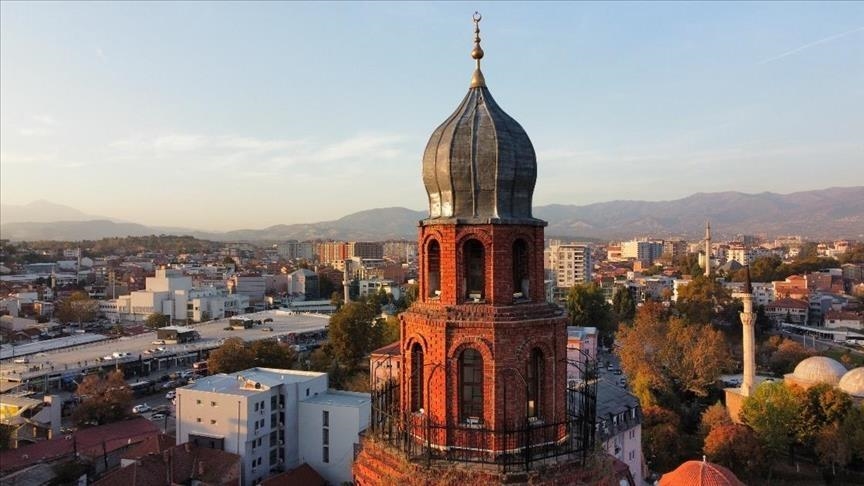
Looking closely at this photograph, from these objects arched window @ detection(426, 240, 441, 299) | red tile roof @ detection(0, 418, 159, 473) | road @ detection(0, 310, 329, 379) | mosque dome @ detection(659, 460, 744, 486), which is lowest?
red tile roof @ detection(0, 418, 159, 473)

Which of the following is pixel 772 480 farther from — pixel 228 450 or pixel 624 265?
pixel 624 265

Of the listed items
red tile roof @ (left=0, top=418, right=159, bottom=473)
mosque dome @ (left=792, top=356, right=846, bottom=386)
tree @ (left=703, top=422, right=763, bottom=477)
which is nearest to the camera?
red tile roof @ (left=0, top=418, right=159, bottom=473)

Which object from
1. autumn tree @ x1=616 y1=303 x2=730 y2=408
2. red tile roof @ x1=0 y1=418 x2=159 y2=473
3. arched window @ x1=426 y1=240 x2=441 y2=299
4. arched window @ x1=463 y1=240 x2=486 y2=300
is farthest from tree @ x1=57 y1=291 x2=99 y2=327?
arched window @ x1=463 y1=240 x2=486 y2=300

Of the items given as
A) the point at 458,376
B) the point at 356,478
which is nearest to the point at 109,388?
the point at 356,478

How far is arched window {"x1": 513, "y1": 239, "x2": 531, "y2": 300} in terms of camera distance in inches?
479

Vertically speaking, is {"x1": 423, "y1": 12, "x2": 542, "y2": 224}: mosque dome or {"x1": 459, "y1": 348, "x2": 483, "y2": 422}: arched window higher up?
{"x1": 423, "y1": 12, "x2": 542, "y2": 224}: mosque dome

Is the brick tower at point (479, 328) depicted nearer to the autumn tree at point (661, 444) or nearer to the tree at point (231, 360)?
the autumn tree at point (661, 444)

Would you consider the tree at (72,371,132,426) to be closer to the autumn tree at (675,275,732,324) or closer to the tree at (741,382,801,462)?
the tree at (741,382,801,462)

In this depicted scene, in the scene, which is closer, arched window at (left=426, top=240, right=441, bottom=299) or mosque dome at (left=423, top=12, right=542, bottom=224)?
mosque dome at (left=423, top=12, right=542, bottom=224)

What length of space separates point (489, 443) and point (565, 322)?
278 cm

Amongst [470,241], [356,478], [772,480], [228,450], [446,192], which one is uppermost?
[446,192]

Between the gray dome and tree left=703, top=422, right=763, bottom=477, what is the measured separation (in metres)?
28.1

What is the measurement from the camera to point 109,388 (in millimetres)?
40406

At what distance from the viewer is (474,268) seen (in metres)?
12.1
